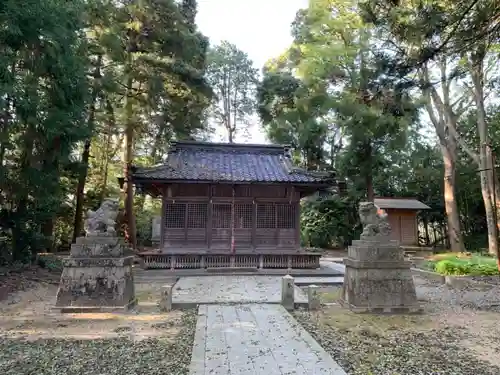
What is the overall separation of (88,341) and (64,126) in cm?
678

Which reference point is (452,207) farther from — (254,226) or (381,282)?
(381,282)

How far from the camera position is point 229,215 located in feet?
44.2

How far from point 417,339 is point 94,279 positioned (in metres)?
5.83

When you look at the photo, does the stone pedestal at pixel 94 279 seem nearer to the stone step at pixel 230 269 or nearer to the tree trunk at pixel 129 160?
the stone step at pixel 230 269

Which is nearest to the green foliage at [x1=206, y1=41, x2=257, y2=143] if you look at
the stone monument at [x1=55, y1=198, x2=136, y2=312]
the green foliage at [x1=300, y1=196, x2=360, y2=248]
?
the green foliage at [x1=300, y1=196, x2=360, y2=248]

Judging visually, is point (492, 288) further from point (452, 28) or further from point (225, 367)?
point (225, 367)

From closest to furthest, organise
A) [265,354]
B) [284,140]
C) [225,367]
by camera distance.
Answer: [225,367]
[265,354]
[284,140]

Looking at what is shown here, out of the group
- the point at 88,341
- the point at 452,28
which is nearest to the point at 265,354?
the point at 88,341

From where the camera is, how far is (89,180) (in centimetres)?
2108

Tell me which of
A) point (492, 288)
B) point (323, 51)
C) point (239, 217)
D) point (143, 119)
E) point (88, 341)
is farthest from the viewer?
point (323, 51)

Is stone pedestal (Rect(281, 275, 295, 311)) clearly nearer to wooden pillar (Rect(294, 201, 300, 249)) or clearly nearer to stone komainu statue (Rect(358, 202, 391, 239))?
stone komainu statue (Rect(358, 202, 391, 239))

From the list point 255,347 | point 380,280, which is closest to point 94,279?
point 255,347

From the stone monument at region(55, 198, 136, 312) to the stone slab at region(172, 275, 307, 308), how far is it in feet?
3.73

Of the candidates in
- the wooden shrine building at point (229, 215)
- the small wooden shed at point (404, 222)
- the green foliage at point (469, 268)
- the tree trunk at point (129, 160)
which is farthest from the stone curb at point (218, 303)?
the small wooden shed at point (404, 222)
